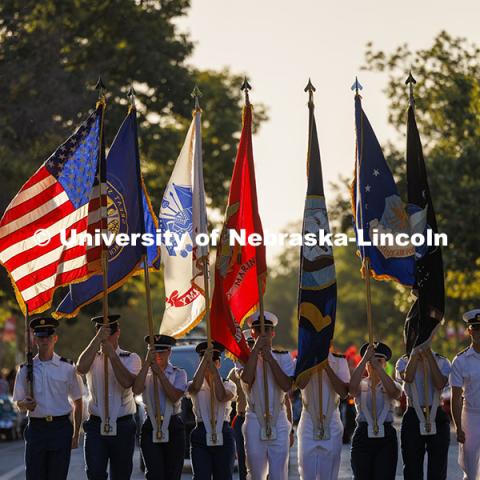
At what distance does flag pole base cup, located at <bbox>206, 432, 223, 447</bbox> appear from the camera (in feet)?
47.1

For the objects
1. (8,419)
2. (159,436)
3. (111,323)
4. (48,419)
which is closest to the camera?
(48,419)

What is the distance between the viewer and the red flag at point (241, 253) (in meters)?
15.1

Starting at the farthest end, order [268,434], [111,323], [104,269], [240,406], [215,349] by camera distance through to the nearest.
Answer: [240,406], [104,269], [215,349], [111,323], [268,434]

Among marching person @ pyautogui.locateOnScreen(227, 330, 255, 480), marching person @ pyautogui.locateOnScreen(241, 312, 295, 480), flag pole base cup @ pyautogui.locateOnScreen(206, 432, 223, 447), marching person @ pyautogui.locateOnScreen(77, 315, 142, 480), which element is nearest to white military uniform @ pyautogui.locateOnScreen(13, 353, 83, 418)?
marching person @ pyautogui.locateOnScreen(77, 315, 142, 480)

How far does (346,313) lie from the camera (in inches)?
4498

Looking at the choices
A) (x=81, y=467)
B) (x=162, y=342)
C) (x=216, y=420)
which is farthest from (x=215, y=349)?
(x=81, y=467)

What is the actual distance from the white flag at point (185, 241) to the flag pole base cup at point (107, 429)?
163cm

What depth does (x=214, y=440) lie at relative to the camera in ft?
47.1

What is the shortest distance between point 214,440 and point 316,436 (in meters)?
1.03

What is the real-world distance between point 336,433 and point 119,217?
3.41 m

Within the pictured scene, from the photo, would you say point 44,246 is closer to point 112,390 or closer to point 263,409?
point 112,390

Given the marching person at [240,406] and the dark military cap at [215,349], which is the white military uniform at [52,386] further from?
the marching person at [240,406]

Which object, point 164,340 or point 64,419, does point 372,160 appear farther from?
point 64,419

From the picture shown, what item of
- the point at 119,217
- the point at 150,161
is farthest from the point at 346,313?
the point at 119,217
